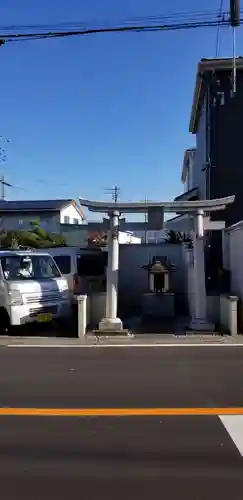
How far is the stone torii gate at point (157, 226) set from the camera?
38.6 feet

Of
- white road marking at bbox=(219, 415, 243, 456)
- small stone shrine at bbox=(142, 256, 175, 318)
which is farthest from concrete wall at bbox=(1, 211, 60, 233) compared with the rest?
white road marking at bbox=(219, 415, 243, 456)

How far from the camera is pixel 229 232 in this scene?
13.6 m

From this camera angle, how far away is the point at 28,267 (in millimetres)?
12641

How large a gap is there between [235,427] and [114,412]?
1369mm

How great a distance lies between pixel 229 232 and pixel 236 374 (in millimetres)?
6496

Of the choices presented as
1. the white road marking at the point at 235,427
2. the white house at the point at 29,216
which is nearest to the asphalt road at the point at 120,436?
the white road marking at the point at 235,427

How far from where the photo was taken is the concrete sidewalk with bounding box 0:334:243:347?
10539 mm

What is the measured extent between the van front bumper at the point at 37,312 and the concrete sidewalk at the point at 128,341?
0.41 m

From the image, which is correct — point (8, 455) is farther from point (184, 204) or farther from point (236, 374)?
point (184, 204)

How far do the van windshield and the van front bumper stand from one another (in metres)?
0.81

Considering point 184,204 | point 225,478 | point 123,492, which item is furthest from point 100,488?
point 184,204

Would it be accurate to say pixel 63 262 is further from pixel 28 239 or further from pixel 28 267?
pixel 28 239

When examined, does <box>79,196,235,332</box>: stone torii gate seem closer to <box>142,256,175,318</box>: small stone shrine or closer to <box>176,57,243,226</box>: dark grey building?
<box>142,256,175,318</box>: small stone shrine

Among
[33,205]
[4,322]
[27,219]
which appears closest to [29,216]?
[27,219]
